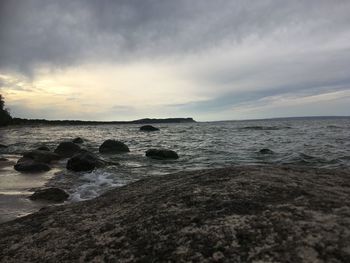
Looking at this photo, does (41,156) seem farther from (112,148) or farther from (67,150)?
(112,148)

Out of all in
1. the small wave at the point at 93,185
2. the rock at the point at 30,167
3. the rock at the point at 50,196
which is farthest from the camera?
the rock at the point at 30,167

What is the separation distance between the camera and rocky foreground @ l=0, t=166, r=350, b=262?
236 centimetres

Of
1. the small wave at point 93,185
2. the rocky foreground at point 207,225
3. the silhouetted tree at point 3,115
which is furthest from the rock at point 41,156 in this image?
the silhouetted tree at point 3,115

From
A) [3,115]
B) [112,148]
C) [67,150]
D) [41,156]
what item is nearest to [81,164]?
[41,156]

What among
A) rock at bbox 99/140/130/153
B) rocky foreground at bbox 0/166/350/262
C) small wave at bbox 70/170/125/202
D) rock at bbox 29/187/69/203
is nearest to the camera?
rocky foreground at bbox 0/166/350/262

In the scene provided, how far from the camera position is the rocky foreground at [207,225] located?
92.8 inches

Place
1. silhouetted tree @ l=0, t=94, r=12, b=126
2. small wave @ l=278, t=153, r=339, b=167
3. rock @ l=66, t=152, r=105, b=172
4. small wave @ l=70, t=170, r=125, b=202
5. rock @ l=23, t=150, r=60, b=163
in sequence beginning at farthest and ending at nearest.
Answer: silhouetted tree @ l=0, t=94, r=12, b=126 → rock @ l=23, t=150, r=60, b=163 → small wave @ l=278, t=153, r=339, b=167 → rock @ l=66, t=152, r=105, b=172 → small wave @ l=70, t=170, r=125, b=202

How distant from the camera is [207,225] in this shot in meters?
2.74

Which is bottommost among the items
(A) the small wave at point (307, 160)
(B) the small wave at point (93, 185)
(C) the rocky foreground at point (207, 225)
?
(B) the small wave at point (93, 185)

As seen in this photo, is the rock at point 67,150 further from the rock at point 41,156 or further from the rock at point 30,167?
the rock at point 30,167

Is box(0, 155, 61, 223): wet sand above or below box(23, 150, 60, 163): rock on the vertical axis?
below

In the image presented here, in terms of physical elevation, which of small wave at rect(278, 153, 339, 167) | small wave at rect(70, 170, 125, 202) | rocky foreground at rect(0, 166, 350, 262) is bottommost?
small wave at rect(70, 170, 125, 202)

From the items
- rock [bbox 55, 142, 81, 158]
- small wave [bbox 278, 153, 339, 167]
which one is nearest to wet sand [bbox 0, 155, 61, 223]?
rock [bbox 55, 142, 81, 158]

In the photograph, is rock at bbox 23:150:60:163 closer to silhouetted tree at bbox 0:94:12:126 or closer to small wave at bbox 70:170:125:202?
small wave at bbox 70:170:125:202
